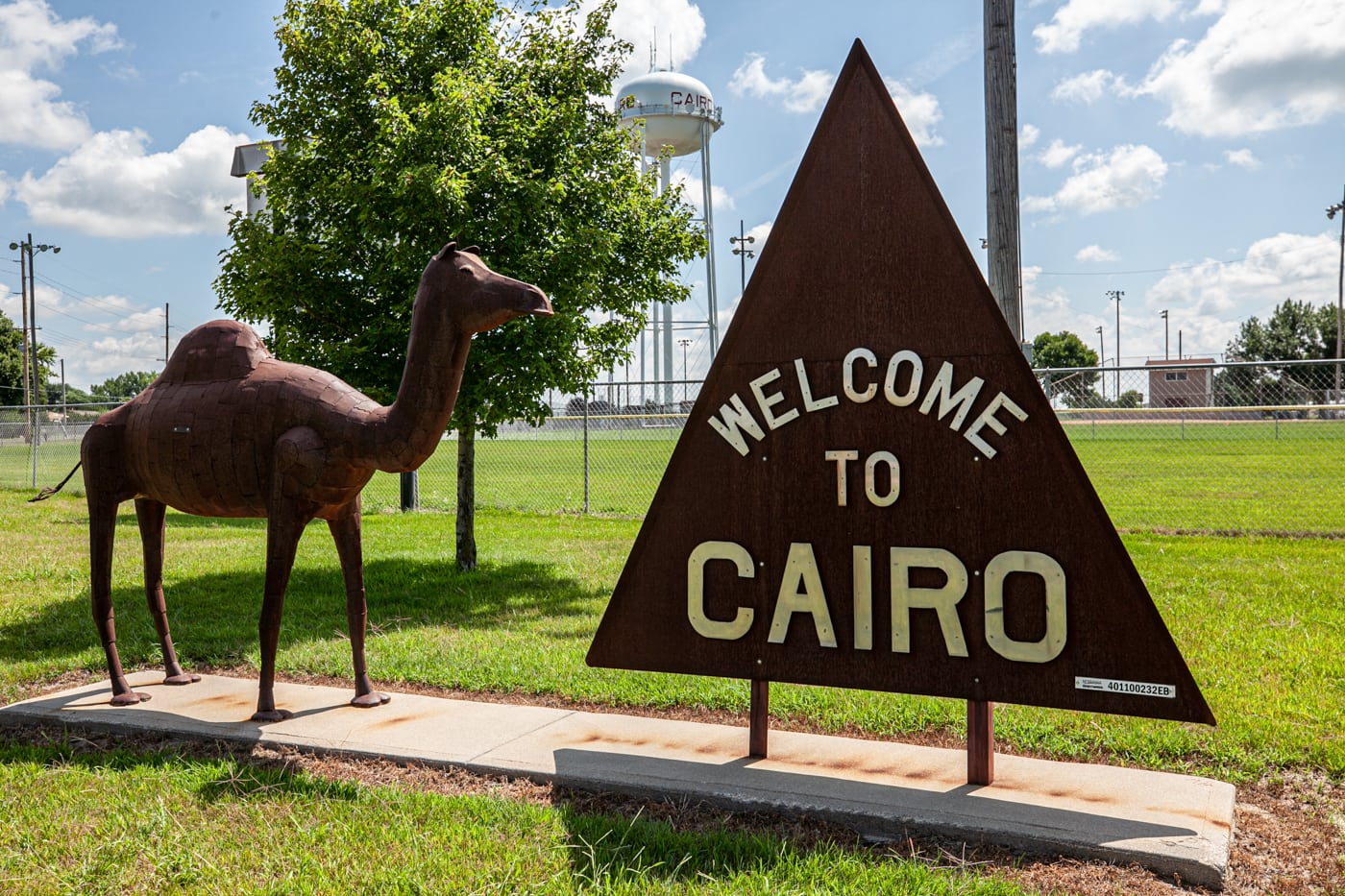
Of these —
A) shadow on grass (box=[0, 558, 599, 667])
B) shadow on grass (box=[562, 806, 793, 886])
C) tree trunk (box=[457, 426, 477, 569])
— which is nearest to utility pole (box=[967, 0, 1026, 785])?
shadow on grass (box=[562, 806, 793, 886])

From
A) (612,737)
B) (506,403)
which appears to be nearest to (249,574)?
(506,403)

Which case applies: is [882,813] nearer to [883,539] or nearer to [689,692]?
[883,539]

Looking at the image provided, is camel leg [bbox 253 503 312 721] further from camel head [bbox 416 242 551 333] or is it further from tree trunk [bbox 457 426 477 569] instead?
tree trunk [bbox 457 426 477 569]

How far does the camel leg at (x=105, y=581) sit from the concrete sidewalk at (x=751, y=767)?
0.40 feet

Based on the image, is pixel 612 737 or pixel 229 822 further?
pixel 612 737

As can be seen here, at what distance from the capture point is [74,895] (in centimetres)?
340

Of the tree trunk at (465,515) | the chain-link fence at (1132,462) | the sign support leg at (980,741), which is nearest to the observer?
the sign support leg at (980,741)

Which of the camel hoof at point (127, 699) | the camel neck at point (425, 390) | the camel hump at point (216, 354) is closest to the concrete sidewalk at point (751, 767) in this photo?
the camel hoof at point (127, 699)

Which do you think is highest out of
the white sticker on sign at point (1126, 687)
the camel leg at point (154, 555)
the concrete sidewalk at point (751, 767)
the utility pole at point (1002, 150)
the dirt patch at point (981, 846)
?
the utility pole at point (1002, 150)

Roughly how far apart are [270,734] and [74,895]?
167cm

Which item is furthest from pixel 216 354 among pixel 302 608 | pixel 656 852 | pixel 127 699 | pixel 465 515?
pixel 465 515

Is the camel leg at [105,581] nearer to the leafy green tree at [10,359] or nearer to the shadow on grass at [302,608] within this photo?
the shadow on grass at [302,608]

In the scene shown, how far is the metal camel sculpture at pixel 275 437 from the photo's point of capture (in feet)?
15.4

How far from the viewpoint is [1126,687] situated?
3879 mm
